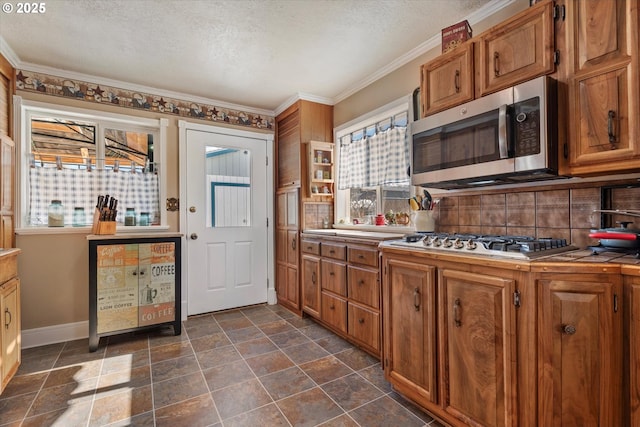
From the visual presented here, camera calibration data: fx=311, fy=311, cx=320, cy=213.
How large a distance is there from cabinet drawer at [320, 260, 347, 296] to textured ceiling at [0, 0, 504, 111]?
1.80 meters

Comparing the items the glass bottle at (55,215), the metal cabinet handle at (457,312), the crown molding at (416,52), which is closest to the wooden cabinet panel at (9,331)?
the glass bottle at (55,215)

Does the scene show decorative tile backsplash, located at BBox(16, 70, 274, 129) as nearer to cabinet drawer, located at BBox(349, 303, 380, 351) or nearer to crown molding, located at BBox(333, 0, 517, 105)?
crown molding, located at BBox(333, 0, 517, 105)

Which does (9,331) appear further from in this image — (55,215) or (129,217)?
(129,217)

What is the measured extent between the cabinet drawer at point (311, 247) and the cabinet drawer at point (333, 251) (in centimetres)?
7

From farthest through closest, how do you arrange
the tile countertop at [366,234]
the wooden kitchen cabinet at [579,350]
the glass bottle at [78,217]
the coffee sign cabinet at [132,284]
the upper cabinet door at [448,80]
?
the glass bottle at [78,217], the coffee sign cabinet at [132,284], the tile countertop at [366,234], the upper cabinet door at [448,80], the wooden kitchen cabinet at [579,350]

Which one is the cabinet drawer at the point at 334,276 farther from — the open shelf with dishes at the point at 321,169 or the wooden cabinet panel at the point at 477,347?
the wooden cabinet panel at the point at 477,347

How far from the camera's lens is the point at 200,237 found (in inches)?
138

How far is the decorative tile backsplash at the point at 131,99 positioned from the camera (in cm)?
281

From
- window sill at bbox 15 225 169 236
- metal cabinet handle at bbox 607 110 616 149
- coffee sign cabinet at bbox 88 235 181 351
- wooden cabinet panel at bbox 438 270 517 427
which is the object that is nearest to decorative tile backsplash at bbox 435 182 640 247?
metal cabinet handle at bbox 607 110 616 149

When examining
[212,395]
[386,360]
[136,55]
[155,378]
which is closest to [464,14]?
[386,360]

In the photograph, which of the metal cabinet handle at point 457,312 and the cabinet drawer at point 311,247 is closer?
the metal cabinet handle at point 457,312

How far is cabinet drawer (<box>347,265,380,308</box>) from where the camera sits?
2322 millimetres

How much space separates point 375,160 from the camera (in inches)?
121

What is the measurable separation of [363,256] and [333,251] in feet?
1.41
